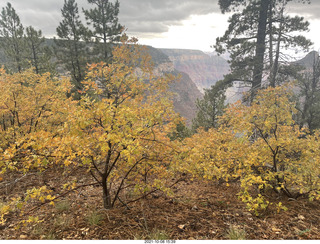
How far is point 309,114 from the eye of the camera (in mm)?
16578

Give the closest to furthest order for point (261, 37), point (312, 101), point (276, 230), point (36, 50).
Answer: point (276, 230), point (261, 37), point (312, 101), point (36, 50)

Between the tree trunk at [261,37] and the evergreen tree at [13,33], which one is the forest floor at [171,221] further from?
the evergreen tree at [13,33]

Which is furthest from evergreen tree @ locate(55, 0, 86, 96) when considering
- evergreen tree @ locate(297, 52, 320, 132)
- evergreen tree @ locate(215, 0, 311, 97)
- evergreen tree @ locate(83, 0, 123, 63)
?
evergreen tree @ locate(297, 52, 320, 132)

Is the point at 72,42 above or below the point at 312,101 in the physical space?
above

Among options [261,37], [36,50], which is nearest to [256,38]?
[261,37]

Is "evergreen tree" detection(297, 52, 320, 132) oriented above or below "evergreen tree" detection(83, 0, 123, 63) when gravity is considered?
below

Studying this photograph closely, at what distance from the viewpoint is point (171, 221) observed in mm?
3830

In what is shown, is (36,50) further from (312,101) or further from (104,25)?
(312,101)

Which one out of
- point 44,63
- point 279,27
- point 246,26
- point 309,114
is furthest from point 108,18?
point 309,114

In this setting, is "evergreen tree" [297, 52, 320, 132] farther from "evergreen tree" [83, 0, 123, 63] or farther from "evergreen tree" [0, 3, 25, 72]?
"evergreen tree" [0, 3, 25, 72]

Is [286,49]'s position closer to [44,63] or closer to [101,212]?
[101,212]

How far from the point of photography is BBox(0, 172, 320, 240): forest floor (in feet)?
11.0

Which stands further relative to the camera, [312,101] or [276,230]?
[312,101]

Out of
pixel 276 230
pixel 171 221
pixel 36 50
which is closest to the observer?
pixel 276 230
